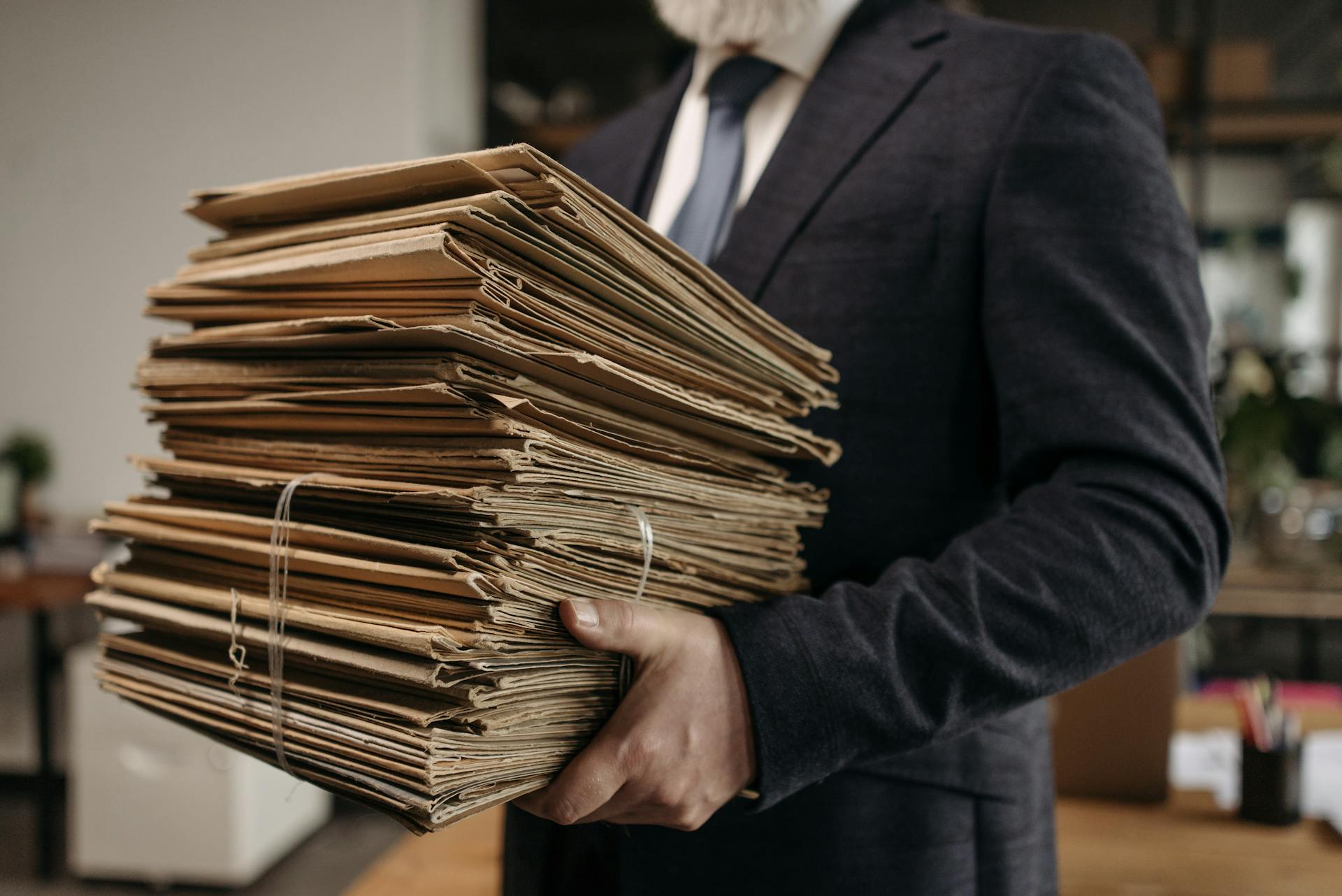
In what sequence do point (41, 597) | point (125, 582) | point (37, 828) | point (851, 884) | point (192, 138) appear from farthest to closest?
point (192, 138) → point (37, 828) → point (41, 597) → point (851, 884) → point (125, 582)

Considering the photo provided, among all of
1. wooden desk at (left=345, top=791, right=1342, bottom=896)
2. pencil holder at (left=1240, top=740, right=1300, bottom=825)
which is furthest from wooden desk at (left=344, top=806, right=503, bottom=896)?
pencil holder at (left=1240, top=740, right=1300, bottom=825)

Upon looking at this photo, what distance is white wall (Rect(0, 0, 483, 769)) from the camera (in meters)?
3.87

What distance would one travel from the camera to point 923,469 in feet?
2.42

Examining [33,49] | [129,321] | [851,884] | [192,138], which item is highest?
[33,49]

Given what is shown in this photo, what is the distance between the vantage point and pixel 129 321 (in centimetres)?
408

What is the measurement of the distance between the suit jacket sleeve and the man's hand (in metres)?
0.02

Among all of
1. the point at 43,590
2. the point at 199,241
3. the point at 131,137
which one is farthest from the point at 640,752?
the point at 131,137

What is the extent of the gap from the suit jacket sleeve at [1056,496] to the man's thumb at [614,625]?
71 millimetres

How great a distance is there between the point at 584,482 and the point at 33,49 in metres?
4.75

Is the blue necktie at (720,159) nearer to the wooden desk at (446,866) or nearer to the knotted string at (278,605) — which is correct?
the knotted string at (278,605)

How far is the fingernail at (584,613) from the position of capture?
0.48 meters

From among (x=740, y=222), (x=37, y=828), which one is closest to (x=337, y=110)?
(x=37, y=828)

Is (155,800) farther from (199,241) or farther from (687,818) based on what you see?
(687,818)

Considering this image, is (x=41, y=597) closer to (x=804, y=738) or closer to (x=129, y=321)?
(x=129, y=321)
